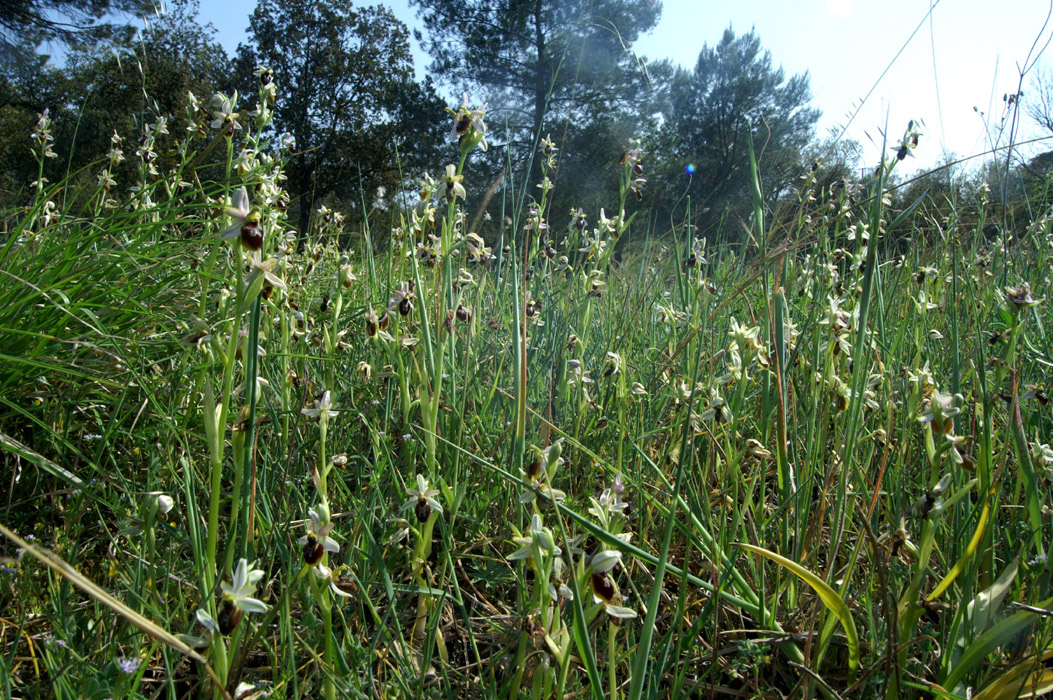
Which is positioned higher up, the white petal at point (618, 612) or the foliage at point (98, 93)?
the foliage at point (98, 93)

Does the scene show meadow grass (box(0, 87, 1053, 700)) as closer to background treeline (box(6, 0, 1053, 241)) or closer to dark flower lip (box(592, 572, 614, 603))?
dark flower lip (box(592, 572, 614, 603))

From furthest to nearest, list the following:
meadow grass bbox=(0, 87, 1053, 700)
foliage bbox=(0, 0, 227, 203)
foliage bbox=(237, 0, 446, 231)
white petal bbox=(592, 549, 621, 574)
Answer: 1. foliage bbox=(237, 0, 446, 231)
2. foliage bbox=(0, 0, 227, 203)
3. meadow grass bbox=(0, 87, 1053, 700)
4. white petal bbox=(592, 549, 621, 574)

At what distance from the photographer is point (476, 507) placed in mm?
1776

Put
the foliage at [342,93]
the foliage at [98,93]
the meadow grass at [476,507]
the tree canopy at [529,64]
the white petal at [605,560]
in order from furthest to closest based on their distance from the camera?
the foliage at [342,93], the tree canopy at [529,64], the foliage at [98,93], the meadow grass at [476,507], the white petal at [605,560]

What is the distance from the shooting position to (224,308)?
140cm

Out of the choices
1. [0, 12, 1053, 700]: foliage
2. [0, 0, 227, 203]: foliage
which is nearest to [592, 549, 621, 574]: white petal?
[0, 12, 1053, 700]: foliage

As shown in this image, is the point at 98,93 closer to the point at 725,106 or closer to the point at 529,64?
the point at 529,64

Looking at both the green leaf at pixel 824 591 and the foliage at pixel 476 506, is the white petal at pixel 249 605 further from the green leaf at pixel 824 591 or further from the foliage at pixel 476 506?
the green leaf at pixel 824 591

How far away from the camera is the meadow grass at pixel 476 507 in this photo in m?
1.08

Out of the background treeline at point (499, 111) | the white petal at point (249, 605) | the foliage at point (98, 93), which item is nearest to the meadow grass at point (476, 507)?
the white petal at point (249, 605)

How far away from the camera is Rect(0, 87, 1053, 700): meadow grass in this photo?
108 centimetres

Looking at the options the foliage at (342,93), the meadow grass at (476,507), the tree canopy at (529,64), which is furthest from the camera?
the foliage at (342,93)

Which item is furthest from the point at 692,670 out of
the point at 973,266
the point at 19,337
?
the point at 973,266

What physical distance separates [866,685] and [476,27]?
1628cm
